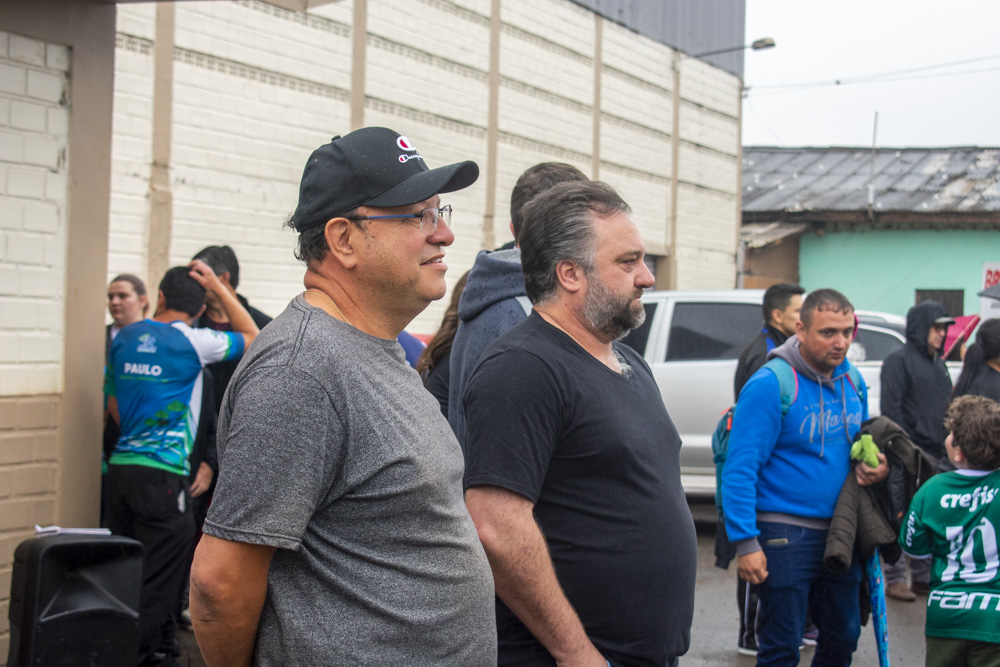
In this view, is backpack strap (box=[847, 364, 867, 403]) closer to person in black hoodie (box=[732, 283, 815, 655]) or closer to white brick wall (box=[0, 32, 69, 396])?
person in black hoodie (box=[732, 283, 815, 655])

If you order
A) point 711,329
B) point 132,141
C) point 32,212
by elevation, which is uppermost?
point 132,141

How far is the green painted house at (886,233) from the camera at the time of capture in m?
20.9

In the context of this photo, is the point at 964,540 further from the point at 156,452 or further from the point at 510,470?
the point at 156,452

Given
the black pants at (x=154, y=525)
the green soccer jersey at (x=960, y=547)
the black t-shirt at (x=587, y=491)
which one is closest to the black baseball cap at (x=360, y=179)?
the black t-shirt at (x=587, y=491)

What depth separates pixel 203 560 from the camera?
1667mm

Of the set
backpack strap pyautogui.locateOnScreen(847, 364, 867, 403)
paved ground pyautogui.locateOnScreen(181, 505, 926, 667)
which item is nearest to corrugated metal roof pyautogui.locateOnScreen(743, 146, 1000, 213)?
paved ground pyautogui.locateOnScreen(181, 505, 926, 667)

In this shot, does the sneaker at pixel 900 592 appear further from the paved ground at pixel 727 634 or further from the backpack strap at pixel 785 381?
the backpack strap at pixel 785 381

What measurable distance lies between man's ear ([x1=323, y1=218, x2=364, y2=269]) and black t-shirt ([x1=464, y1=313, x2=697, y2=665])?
673 millimetres

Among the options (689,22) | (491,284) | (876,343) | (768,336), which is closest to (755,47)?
(689,22)

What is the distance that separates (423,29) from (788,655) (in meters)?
9.14

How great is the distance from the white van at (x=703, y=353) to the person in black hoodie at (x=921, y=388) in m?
0.93

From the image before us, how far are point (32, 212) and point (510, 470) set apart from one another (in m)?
3.26

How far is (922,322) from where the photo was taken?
703 cm

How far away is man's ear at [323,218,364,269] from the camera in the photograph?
1886mm
